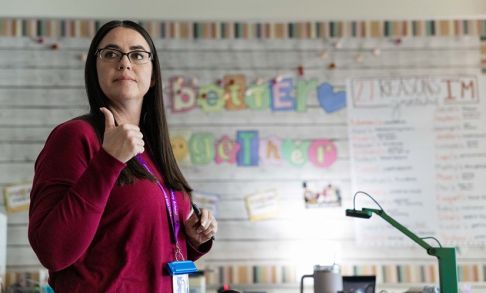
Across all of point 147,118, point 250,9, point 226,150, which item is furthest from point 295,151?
point 147,118

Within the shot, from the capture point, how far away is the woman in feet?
3.41

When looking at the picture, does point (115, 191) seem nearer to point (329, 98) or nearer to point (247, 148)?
point (247, 148)

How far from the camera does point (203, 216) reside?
133cm

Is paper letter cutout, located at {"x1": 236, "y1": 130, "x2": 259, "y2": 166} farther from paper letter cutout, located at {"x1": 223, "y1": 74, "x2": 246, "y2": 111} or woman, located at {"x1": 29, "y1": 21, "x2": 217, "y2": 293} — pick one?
woman, located at {"x1": 29, "y1": 21, "x2": 217, "y2": 293}

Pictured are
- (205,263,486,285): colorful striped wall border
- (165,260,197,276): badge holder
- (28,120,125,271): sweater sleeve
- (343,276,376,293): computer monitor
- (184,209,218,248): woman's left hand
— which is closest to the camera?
(28,120,125,271): sweater sleeve

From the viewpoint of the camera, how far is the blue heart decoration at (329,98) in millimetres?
3459

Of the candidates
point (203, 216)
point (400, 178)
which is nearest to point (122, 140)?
point (203, 216)

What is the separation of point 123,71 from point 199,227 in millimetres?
351

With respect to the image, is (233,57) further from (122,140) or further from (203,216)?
(122,140)

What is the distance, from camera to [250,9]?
355 cm

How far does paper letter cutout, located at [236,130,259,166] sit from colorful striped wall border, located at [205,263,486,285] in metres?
0.54

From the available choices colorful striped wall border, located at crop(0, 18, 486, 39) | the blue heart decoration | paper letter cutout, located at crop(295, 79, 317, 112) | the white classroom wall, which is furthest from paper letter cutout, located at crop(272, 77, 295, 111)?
the white classroom wall

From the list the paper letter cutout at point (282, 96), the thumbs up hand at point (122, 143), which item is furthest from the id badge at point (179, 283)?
the paper letter cutout at point (282, 96)

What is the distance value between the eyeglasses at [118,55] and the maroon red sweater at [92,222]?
165mm
